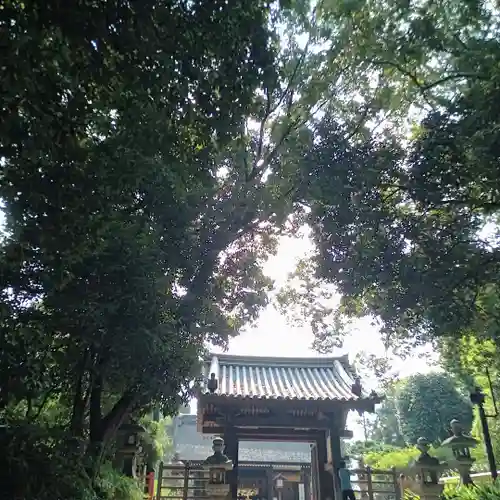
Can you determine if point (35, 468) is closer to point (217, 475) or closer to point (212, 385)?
point (217, 475)

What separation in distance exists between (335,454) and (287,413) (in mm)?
1347

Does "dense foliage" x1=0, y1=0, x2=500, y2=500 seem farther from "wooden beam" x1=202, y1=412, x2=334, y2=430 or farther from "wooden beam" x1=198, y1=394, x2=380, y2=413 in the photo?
"wooden beam" x1=202, y1=412, x2=334, y2=430

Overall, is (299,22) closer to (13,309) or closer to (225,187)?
(225,187)

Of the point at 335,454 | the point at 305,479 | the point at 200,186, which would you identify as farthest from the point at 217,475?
the point at 305,479

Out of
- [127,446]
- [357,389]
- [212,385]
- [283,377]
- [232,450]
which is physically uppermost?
[283,377]

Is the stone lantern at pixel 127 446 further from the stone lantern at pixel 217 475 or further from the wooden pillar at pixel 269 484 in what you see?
the wooden pillar at pixel 269 484

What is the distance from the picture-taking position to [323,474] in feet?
34.0

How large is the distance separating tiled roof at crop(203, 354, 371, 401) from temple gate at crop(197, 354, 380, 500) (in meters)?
0.02

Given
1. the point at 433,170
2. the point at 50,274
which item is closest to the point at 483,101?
the point at 433,170

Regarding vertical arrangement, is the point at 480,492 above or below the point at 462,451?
below

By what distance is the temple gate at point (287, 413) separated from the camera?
9.66 m

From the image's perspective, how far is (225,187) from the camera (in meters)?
6.84

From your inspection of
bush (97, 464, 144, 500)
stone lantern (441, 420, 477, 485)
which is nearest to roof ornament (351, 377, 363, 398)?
stone lantern (441, 420, 477, 485)

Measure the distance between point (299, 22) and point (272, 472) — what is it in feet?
54.5
